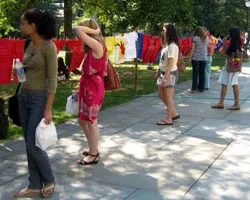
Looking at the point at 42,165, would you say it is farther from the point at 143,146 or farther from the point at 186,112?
the point at 186,112

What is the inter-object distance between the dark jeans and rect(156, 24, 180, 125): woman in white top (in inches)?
164

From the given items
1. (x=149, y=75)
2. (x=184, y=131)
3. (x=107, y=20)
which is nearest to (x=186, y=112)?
(x=184, y=131)

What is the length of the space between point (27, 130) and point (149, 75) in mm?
12058

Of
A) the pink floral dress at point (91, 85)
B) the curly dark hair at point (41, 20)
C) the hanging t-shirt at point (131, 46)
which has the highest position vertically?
the curly dark hair at point (41, 20)

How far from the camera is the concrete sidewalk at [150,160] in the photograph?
166 inches

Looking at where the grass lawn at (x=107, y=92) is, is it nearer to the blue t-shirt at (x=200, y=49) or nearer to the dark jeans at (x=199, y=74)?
the dark jeans at (x=199, y=74)

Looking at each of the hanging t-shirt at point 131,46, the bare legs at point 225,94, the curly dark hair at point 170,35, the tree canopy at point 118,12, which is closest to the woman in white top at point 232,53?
the bare legs at point 225,94

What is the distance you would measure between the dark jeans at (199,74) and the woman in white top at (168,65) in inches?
164

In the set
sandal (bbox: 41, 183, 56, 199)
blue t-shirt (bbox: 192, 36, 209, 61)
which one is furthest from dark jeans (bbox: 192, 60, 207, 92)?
sandal (bbox: 41, 183, 56, 199)

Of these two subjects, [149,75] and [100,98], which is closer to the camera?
[100,98]

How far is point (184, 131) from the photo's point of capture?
674cm

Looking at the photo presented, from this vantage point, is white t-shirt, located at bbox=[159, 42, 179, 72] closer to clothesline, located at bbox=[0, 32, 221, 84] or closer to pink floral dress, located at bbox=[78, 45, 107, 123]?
pink floral dress, located at bbox=[78, 45, 107, 123]

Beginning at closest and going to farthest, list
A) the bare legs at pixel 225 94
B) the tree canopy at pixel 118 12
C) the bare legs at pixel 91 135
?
the bare legs at pixel 91 135, the bare legs at pixel 225 94, the tree canopy at pixel 118 12

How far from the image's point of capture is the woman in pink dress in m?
4.53
